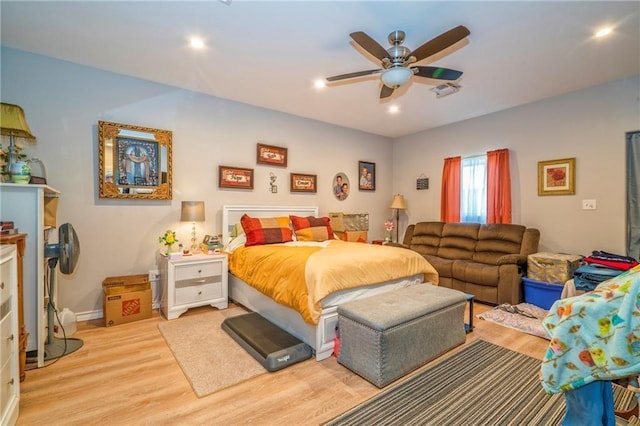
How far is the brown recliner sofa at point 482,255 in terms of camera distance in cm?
367

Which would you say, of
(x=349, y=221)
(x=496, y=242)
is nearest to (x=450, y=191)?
(x=496, y=242)

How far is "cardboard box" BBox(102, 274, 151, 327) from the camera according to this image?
301 centimetres

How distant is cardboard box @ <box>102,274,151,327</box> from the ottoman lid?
222 centimetres

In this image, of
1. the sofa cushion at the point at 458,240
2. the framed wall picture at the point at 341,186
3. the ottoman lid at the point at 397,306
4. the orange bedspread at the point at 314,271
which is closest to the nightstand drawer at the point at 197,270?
the orange bedspread at the point at 314,271

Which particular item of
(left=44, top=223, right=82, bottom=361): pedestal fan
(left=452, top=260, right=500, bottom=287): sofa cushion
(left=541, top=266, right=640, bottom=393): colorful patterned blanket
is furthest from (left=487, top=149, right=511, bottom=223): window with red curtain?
(left=44, top=223, right=82, bottom=361): pedestal fan

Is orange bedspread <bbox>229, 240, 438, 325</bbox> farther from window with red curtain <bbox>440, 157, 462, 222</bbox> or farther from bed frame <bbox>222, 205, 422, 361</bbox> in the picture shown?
window with red curtain <bbox>440, 157, 462, 222</bbox>

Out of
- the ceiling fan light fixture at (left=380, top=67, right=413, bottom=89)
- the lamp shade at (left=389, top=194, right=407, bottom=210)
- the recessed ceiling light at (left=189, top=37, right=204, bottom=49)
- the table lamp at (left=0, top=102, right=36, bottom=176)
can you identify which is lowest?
the lamp shade at (left=389, top=194, right=407, bottom=210)

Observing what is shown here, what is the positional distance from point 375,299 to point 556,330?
1.53 meters

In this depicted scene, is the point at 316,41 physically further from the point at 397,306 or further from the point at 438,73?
the point at 397,306

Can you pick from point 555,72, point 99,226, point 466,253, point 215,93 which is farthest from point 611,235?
point 99,226

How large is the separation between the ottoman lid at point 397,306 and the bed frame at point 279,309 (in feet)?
0.60

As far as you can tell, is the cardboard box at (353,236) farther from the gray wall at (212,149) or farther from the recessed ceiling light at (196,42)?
the recessed ceiling light at (196,42)

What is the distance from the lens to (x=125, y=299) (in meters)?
3.07

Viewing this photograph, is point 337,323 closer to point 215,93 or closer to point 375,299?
point 375,299
